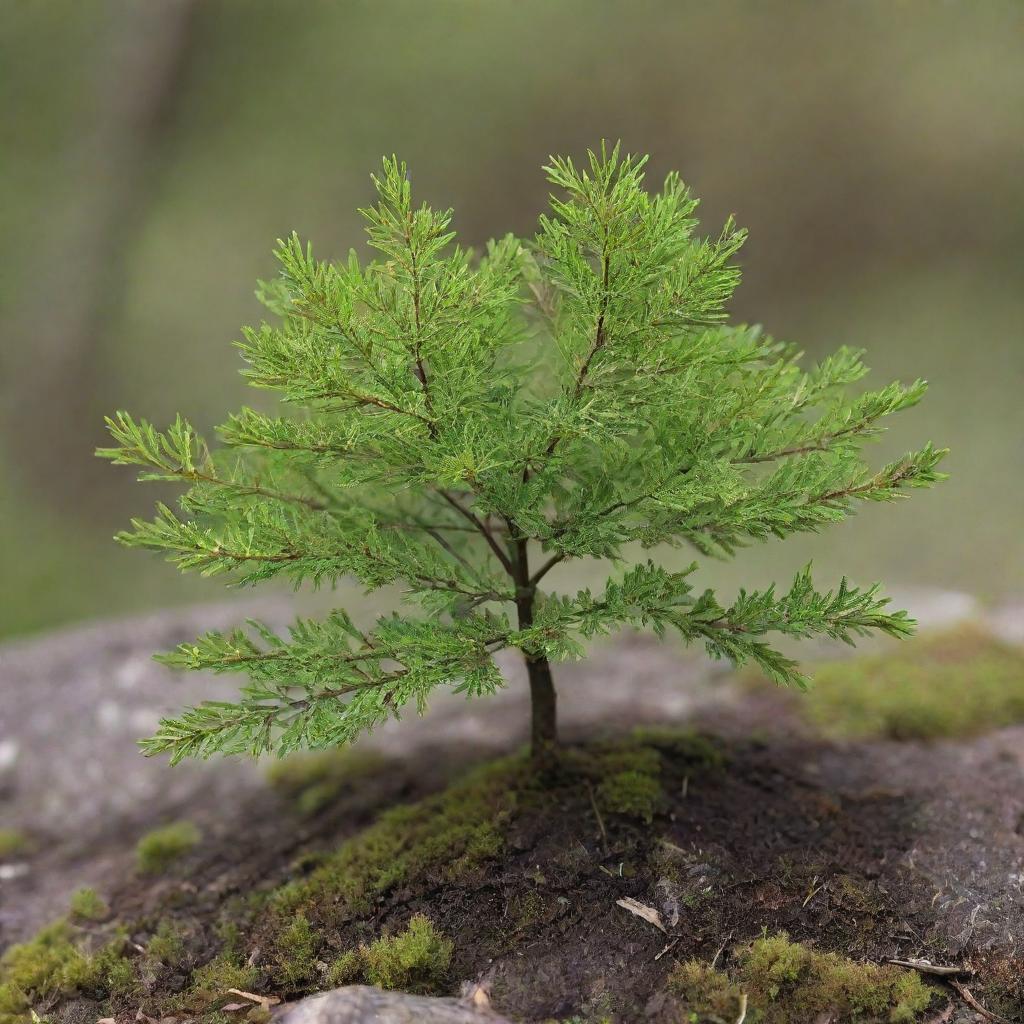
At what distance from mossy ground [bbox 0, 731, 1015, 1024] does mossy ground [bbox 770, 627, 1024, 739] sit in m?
1.01

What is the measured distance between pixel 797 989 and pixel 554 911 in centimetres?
76

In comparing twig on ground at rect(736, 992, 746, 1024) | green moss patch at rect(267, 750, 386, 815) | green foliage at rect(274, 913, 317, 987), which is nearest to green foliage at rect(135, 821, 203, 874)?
green moss patch at rect(267, 750, 386, 815)

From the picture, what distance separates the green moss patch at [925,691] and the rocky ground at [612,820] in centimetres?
14

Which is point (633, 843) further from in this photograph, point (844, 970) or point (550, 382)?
point (550, 382)

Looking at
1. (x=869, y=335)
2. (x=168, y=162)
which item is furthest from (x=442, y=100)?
(x=869, y=335)

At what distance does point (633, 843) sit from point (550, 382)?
64.7 inches

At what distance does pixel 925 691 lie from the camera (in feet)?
15.9

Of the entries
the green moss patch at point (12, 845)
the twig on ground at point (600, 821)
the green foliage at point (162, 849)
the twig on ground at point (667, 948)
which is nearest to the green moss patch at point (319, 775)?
the green foliage at point (162, 849)

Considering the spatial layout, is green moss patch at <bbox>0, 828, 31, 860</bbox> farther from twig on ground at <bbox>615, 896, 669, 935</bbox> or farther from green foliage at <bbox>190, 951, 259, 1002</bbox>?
twig on ground at <bbox>615, 896, 669, 935</bbox>

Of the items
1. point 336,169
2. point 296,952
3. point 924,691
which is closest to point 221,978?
point 296,952

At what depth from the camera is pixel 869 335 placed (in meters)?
8.33

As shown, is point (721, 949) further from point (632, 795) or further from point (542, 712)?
point (542, 712)

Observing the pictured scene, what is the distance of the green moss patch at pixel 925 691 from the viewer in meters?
4.61

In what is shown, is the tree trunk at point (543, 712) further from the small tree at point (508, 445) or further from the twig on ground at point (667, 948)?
the twig on ground at point (667, 948)
